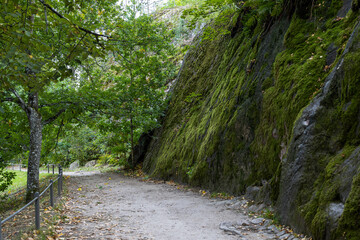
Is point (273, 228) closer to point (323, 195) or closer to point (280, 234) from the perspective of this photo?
point (280, 234)

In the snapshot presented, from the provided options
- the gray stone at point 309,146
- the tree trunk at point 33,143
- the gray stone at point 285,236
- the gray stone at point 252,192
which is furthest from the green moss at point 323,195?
the tree trunk at point 33,143

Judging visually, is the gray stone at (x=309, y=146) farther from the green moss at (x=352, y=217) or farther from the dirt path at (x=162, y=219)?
the green moss at (x=352, y=217)

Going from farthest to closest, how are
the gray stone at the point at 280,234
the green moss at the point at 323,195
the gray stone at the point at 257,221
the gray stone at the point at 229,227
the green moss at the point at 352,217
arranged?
the gray stone at the point at 257,221, the gray stone at the point at 229,227, the gray stone at the point at 280,234, the green moss at the point at 323,195, the green moss at the point at 352,217

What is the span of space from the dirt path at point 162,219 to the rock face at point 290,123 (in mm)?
720

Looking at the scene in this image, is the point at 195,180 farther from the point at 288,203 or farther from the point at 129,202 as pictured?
the point at 288,203

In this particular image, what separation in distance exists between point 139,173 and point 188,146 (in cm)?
654

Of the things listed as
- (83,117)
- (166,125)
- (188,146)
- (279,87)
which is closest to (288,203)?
(279,87)

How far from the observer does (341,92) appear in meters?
4.78

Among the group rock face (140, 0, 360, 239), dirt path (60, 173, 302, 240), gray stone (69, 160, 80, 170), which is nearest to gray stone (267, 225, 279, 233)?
dirt path (60, 173, 302, 240)

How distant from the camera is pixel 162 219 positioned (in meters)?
6.75

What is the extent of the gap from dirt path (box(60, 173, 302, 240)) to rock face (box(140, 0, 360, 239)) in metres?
0.72

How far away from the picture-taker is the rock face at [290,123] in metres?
4.33

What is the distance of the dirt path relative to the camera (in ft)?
17.7

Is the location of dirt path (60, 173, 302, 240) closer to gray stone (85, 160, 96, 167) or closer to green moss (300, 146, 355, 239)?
green moss (300, 146, 355, 239)
